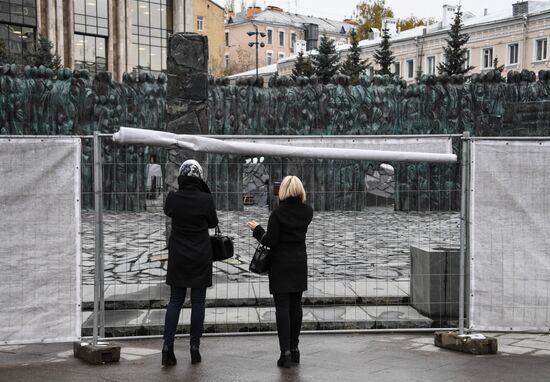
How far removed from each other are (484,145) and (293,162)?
213 centimetres

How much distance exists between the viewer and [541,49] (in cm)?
5388

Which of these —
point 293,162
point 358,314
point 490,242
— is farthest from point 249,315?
point 490,242

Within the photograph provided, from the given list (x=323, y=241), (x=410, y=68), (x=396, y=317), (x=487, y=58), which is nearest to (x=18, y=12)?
(x=410, y=68)

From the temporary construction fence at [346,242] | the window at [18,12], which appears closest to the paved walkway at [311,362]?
the temporary construction fence at [346,242]

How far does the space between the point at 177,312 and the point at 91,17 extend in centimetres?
5238

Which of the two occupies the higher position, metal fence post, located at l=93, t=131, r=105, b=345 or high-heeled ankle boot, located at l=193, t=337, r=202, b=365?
metal fence post, located at l=93, t=131, r=105, b=345

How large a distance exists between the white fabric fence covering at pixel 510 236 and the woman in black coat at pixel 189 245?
260cm

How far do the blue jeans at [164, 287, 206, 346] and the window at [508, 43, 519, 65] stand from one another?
5333 centimetres

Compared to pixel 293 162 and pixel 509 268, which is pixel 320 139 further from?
pixel 509 268

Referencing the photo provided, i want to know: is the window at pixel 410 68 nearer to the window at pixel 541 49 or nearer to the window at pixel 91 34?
the window at pixel 541 49

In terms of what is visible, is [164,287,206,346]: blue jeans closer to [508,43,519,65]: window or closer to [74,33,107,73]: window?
[74,33,107,73]: window

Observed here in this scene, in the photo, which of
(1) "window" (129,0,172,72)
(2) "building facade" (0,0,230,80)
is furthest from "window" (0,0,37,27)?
(1) "window" (129,0,172,72)

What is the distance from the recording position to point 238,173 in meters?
8.38

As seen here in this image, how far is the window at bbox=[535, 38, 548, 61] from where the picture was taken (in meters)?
53.3
